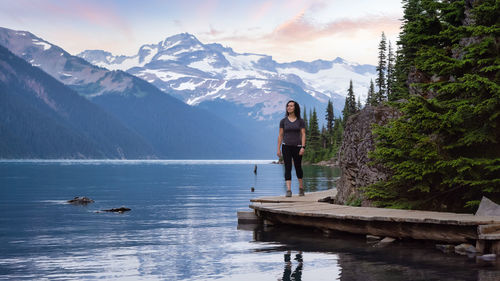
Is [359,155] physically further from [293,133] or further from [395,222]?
[395,222]

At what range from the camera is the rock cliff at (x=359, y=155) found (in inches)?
768

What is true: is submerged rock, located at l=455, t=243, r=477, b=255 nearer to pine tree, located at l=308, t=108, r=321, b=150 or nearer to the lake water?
the lake water

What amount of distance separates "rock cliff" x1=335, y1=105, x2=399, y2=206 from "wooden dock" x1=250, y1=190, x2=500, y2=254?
6.59 feet

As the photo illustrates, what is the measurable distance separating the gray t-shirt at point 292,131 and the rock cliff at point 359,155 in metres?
2.40

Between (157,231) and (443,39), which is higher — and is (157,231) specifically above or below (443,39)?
below

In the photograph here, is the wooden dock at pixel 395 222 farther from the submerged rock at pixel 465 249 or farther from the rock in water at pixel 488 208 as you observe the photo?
the rock in water at pixel 488 208

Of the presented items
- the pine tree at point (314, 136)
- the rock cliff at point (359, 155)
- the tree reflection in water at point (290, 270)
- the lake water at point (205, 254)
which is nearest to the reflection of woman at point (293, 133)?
the rock cliff at point (359, 155)

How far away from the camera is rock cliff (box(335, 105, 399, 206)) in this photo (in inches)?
768

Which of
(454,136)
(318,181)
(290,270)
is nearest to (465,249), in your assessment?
(454,136)

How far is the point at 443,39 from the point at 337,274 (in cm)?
1259

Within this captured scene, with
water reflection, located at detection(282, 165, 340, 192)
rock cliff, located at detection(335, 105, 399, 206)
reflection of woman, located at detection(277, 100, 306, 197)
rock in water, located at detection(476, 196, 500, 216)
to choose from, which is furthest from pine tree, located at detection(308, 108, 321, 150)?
rock in water, located at detection(476, 196, 500, 216)

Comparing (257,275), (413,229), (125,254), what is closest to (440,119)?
(413,229)

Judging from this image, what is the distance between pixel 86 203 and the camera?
3209 centimetres

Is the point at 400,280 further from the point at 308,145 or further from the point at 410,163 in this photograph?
the point at 308,145
